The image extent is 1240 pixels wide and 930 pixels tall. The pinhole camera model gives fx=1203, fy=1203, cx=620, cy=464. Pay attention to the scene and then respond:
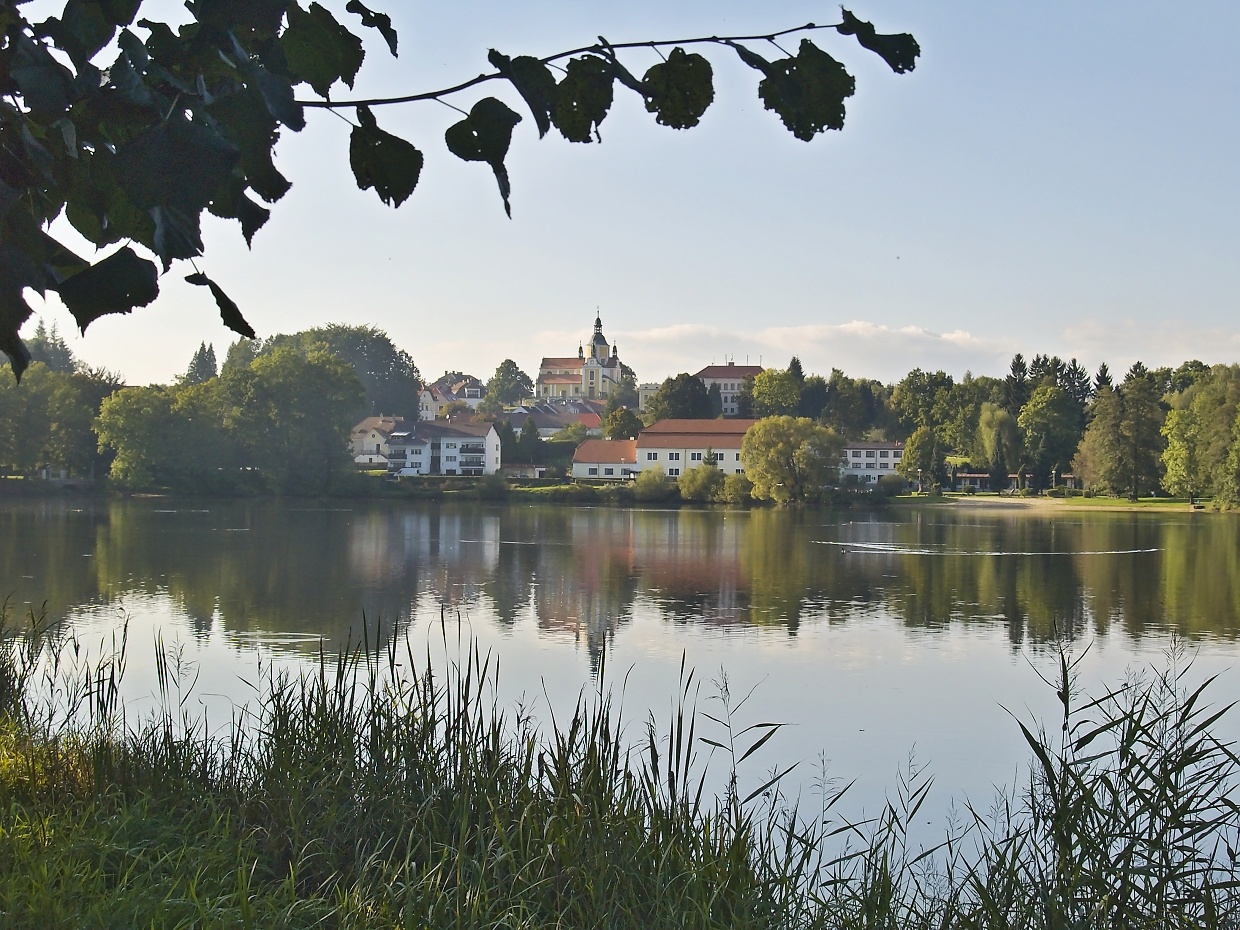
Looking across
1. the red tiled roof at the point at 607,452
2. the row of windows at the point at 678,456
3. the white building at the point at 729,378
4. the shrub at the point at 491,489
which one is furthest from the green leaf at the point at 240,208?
the white building at the point at 729,378

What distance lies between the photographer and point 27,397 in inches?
2480

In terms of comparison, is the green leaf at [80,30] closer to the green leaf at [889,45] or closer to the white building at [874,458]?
the green leaf at [889,45]

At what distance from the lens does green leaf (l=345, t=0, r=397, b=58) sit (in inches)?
71.7

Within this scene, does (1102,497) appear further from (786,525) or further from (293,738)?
(293,738)

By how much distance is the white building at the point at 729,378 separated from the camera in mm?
139250

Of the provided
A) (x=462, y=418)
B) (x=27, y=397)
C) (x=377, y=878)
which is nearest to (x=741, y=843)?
(x=377, y=878)

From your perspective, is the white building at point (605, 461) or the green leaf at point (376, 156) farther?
the white building at point (605, 461)

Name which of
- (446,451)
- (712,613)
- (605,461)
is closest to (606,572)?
(712,613)

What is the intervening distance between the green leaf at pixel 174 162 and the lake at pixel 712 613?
4499 mm

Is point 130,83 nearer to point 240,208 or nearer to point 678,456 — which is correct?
point 240,208

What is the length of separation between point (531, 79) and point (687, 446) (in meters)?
87.7

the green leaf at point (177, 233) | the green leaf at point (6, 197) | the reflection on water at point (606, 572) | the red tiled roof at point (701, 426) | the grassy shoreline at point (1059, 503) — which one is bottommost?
the grassy shoreline at point (1059, 503)

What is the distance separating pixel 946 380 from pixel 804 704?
334ft

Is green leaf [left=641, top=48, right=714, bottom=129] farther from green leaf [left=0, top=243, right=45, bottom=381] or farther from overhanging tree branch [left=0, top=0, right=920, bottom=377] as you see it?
green leaf [left=0, top=243, right=45, bottom=381]
